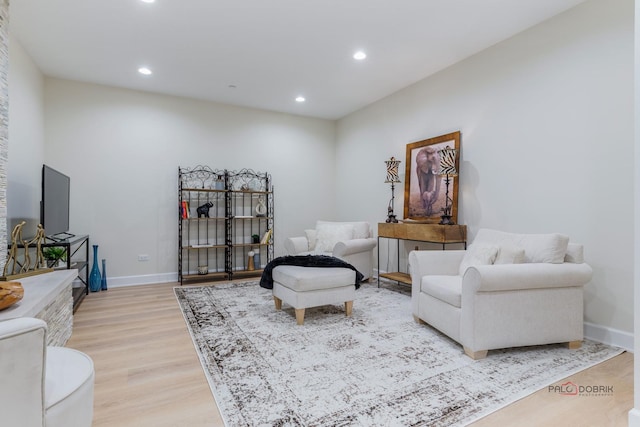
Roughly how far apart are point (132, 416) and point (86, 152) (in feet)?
13.0

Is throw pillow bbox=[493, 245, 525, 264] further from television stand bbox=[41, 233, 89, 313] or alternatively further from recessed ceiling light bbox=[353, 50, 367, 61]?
television stand bbox=[41, 233, 89, 313]

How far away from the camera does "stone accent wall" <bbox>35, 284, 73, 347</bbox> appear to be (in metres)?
2.21

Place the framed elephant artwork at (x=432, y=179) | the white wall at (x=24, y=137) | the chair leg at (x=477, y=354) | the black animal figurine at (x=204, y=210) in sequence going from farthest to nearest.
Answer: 1. the black animal figurine at (x=204, y=210)
2. the framed elephant artwork at (x=432, y=179)
3. the white wall at (x=24, y=137)
4. the chair leg at (x=477, y=354)

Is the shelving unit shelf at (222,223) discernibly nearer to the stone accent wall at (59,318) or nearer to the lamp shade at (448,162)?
the stone accent wall at (59,318)

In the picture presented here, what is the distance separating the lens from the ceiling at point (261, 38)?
281cm

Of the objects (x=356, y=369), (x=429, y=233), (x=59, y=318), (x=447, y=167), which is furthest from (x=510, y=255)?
(x=59, y=318)

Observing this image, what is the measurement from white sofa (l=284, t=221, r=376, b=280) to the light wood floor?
2094 mm

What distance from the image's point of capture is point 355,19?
2967 mm

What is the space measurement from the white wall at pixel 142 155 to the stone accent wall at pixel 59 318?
1997 millimetres

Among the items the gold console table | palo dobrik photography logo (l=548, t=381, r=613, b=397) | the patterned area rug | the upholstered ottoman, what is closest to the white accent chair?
the patterned area rug

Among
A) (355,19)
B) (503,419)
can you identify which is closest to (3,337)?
(503,419)

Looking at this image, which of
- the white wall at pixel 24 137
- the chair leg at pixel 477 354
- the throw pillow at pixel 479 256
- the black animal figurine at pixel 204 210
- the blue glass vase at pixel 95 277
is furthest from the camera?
the black animal figurine at pixel 204 210

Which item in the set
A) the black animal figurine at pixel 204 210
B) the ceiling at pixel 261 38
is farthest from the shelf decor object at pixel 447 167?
the black animal figurine at pixel 204 210

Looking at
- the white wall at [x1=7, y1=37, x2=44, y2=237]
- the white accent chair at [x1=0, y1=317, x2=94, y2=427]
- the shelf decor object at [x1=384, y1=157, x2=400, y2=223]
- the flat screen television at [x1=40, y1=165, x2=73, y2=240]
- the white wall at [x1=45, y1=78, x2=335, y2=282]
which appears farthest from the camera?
the shelf decor object at [x1=384, y1=157, x2=400, y2=223]
